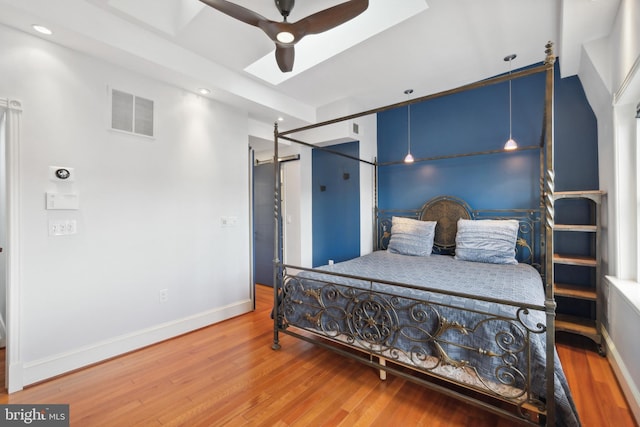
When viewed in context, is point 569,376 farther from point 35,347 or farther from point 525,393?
point 35,347

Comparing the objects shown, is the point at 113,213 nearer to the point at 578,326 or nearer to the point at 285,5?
the point at 285,5

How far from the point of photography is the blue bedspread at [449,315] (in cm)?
147

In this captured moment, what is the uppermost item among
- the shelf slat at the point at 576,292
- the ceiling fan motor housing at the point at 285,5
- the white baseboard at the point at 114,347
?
the ceiling fan motor housing at the point at 285,5

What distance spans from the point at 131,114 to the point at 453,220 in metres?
3.72

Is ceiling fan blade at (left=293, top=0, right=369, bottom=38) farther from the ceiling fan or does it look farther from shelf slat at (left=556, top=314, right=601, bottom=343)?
shelf slat at (left=556, top=314, right=601, bottom=343)

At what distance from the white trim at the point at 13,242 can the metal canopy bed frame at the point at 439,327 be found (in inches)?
72.4

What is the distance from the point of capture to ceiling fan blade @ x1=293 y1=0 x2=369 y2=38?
5.65ft

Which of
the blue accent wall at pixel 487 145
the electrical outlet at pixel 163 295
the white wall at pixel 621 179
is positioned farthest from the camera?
the blue accent wall at pixel 487 145

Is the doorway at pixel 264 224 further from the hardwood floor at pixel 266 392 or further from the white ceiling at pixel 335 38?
the hardwood floor at pixel 266 392

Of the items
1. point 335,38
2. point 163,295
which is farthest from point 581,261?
point 163,295

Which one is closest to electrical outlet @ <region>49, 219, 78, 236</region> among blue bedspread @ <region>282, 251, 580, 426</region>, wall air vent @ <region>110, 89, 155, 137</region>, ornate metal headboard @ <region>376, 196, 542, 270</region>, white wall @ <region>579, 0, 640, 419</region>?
wall air vent @ <region>110, 89, 155, 137</region>

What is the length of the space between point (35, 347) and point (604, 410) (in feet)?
12.7

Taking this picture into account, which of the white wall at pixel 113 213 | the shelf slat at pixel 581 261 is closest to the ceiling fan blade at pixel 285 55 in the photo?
the white wall at pixel 113 213

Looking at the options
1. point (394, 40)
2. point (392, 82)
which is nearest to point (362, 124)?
point (392, 82)
